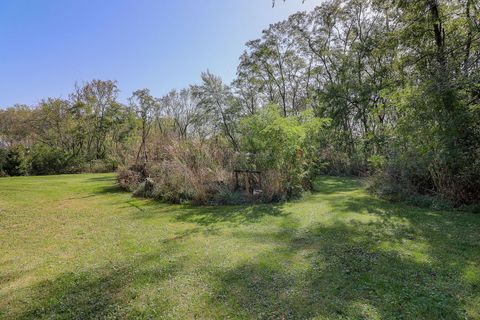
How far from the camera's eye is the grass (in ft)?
7.75

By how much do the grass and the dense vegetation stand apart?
4.64ft

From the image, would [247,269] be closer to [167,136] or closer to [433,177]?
[433,177]

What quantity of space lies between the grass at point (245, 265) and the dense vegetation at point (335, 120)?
141 centimetres

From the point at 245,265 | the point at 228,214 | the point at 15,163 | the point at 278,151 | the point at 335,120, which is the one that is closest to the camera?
the point at 245,265

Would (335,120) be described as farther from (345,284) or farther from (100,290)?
(100,290)

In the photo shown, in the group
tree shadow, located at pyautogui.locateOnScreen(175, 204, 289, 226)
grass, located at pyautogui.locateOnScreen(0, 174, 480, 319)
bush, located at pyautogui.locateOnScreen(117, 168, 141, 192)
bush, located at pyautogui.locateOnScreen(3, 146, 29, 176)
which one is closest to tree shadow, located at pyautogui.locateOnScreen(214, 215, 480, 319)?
grass, located at pyautogui.locateOnScreen(0, 174, 480, 319)

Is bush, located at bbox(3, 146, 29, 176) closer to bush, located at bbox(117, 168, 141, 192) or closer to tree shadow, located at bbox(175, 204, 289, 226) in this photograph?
bush, located at bbox(117, 168, 141, 192)

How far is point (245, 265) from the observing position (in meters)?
3.17

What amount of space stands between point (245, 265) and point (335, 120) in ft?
43.5

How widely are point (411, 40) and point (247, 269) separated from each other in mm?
9313

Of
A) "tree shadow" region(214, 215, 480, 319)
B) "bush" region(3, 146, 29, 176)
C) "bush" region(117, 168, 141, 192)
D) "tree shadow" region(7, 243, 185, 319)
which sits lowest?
"tree shadow" region(214, 215, 480, 319)

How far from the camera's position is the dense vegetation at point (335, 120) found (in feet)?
18.4

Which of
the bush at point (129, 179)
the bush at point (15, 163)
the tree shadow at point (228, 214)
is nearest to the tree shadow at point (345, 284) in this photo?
the tree shadow at point (228, 214)

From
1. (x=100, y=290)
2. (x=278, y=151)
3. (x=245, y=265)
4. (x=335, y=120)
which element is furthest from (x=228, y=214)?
(x=335, y=120)
